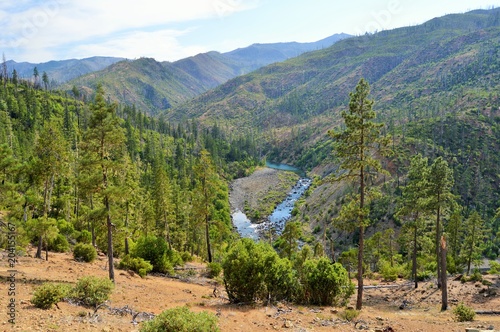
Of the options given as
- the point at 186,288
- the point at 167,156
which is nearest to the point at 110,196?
the point at 186,288

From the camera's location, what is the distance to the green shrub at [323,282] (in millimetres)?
24281

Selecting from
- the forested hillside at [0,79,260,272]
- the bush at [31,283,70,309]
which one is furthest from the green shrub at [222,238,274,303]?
the bush at [31,283,70,309]

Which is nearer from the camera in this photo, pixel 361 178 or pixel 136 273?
pixel 361 178

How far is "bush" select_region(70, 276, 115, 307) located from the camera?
1783cm

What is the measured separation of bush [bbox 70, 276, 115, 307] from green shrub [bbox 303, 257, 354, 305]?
536 inches

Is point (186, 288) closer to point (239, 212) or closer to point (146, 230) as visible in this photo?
point (146, 230)

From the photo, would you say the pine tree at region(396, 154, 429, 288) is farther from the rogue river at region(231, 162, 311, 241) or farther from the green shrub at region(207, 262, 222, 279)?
the rogue river at region(231, 162, 311, 241)

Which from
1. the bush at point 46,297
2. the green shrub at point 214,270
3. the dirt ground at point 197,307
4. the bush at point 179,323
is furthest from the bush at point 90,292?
the green shrub at point 214,270

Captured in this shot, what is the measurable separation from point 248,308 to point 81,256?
18152mm

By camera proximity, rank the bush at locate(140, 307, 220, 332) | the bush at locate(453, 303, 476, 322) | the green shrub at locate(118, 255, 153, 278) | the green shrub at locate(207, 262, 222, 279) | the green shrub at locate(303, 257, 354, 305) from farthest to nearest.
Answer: the green shrub at locate(207, 262, 222, 279)
the green shrub at locate(118, 255, 153, 278)
the green shrub at locate(303, 257, 354, 305)
the bush at locate(453, 303, 476, 322)
the bush at locate(140, 307, 220, 332)

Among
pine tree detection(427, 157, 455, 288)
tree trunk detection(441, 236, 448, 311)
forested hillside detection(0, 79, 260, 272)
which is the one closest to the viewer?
forested hillside detection(0, 79, 260, 272)

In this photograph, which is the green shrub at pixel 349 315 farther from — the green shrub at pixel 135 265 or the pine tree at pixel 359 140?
the green shrub at pixel 135 265

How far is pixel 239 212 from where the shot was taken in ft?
332

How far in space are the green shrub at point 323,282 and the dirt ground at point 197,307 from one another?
1715 mm
